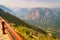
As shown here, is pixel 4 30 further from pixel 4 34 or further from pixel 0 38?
pixel 0 38

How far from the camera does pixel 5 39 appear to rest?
1084cm

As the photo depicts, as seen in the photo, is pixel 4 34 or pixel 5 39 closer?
pixel 5 39

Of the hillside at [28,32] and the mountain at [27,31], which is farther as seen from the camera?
the mountain at [27,31]

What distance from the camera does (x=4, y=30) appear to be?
12266mm

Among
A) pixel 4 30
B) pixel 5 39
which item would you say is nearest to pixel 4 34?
pixel 4 30

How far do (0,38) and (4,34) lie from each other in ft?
2.93

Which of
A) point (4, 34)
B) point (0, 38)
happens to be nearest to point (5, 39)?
point (0, 38)

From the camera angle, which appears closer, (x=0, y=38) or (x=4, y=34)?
(x=0, y=38)

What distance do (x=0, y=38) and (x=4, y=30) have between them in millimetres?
1042

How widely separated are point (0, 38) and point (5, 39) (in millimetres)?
611

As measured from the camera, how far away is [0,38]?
37.2 feet

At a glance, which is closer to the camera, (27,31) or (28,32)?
Result: (28,32)

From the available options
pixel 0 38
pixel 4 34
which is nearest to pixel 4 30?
pixel 4 34

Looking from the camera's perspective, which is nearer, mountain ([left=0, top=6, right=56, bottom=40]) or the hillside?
the hillside
